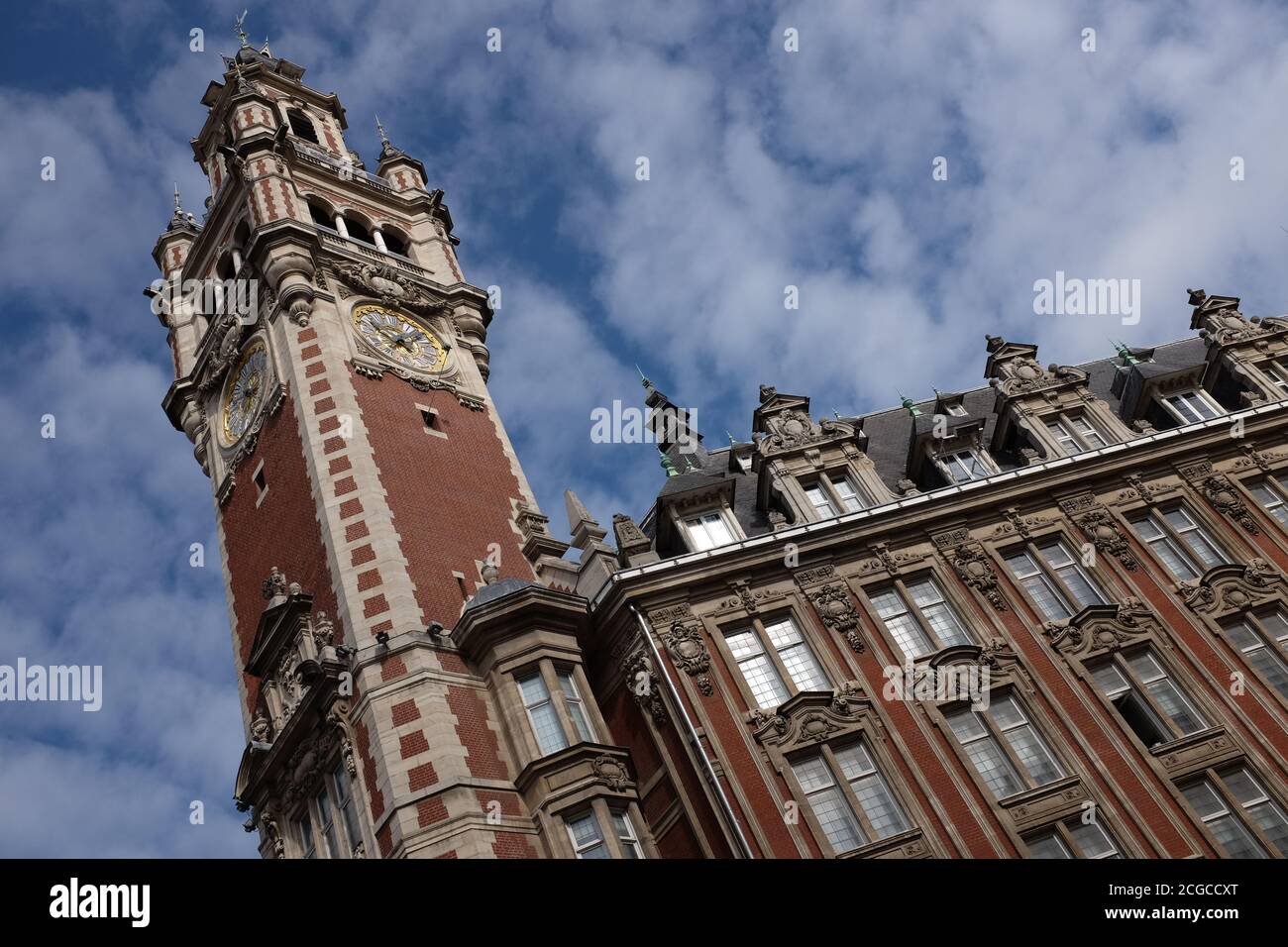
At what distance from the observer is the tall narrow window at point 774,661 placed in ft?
103

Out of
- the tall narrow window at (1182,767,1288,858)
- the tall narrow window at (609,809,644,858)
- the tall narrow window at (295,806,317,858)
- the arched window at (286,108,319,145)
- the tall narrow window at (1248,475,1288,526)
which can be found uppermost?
the arched window at (286,108,319,145)

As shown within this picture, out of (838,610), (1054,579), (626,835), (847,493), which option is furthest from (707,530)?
(1054,579)

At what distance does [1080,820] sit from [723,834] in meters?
8.29

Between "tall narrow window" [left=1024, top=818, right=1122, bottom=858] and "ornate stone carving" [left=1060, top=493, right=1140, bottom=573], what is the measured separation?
8270 millimetres

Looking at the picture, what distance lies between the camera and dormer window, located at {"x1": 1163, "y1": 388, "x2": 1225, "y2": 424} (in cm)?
3872

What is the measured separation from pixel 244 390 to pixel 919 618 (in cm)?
2878

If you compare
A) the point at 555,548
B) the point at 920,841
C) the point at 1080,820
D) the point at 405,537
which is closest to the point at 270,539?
the point at 405,537

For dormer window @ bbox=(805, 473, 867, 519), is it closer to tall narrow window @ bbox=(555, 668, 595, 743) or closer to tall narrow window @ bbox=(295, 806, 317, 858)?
tall narrow window @ bbox=(555, 668, 595, 743)

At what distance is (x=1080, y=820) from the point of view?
28.5 m

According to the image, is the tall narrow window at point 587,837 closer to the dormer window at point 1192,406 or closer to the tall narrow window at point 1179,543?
the tall narrow window at point 1179,543

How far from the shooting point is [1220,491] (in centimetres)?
3569

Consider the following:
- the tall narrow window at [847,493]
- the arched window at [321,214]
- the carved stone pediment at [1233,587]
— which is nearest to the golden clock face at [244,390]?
the arched window at [321,214]

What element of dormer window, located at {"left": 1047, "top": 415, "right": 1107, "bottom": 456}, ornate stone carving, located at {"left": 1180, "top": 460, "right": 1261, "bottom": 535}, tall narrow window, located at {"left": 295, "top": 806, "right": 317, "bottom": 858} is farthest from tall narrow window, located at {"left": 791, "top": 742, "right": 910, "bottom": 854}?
tall narrow window, located at {"left": 295, "top": 806, "right": 317, "bottom": 858}
